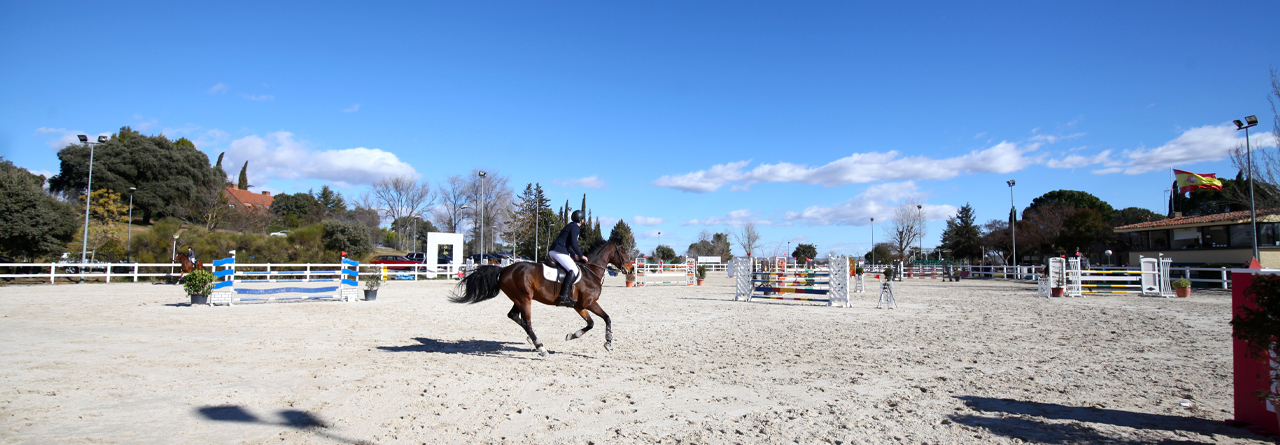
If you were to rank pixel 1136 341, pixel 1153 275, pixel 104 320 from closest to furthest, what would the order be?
Result: pixel 1136 341
pixel 104 320
pixel 1153 275

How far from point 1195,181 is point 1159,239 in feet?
19.1

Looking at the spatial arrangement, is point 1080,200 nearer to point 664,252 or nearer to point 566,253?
point 664,252

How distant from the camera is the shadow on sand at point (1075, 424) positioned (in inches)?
168

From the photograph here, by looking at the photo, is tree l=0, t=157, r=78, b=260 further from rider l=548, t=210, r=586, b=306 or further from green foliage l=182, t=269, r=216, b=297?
rider l=548, t=210, r=586, b=306

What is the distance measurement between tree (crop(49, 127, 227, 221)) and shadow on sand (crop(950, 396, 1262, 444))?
64.1 m

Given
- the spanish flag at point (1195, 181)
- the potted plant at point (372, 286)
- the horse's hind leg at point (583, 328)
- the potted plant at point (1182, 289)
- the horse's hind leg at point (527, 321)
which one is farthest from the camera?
the spanish flag at point (1195, 181)

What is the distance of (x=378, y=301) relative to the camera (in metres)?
18.1

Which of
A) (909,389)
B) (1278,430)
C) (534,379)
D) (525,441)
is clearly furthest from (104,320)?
(1278,430)

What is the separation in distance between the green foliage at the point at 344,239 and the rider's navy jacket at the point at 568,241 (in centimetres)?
2996

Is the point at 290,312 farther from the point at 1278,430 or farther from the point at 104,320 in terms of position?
the point at 1278,430

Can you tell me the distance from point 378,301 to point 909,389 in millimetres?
16183

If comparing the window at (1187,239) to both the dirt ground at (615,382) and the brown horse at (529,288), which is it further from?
the brown horse at (529,288)

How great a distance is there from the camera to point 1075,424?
465 centimetres

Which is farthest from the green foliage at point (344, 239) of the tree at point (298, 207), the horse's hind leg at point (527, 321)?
the tree at point (298, 207)
